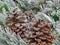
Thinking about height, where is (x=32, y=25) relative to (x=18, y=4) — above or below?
below

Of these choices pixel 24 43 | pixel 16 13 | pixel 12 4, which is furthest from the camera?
pixel 12 4

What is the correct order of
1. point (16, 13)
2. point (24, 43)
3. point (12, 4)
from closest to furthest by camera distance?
point (24, 43) → point (16, 13) → point (12, 4)

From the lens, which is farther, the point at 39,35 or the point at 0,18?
the point at 0,18

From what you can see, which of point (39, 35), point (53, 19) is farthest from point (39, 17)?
point (39, 35)

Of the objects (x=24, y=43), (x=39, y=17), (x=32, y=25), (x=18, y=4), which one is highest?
(x=18, y=4)

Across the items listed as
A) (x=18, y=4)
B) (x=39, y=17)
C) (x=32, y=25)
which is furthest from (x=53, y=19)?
(x=18, y=4)

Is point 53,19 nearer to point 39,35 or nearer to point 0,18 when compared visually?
point 39,35
